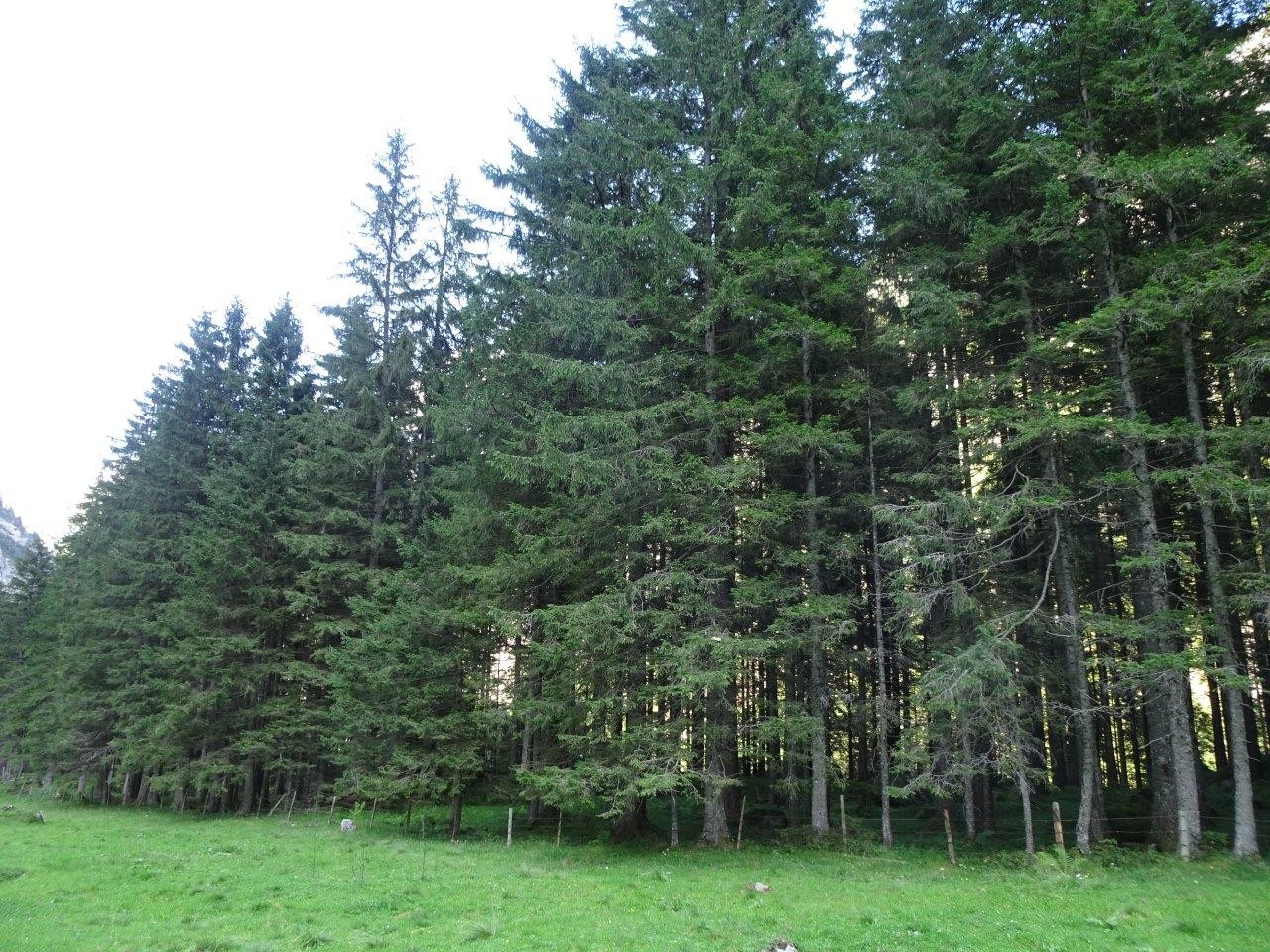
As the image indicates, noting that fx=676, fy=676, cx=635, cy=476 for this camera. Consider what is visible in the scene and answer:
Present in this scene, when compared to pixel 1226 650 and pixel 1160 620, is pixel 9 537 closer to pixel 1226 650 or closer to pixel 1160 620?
pixel 1160 620

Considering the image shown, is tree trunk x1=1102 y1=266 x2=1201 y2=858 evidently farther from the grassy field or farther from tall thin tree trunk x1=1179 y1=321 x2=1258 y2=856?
the grassy field

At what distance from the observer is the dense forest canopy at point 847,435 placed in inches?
477

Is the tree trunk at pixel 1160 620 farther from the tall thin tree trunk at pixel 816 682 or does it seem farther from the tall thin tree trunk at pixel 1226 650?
the tall thin tree trunk at pixel 816 682

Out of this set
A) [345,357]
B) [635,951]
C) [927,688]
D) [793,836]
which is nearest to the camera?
[635,951]

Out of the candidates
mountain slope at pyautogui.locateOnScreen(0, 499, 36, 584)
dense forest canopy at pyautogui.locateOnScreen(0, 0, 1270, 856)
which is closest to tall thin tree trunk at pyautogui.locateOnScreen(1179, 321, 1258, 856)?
dense forest canopy at pyautogui.locateOnScreen(0, 0, 1270, 856)

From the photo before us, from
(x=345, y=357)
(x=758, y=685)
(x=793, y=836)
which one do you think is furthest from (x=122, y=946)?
(x=345, y=357)

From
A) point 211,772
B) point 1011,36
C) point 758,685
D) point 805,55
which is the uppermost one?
point 805,55

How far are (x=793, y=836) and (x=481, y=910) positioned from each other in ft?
26.0

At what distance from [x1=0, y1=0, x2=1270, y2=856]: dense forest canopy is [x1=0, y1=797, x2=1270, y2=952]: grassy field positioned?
1.47 m

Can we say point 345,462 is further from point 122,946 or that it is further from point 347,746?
point 122,946

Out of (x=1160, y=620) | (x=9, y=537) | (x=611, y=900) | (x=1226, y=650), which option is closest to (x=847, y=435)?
(x=1160, y=620)

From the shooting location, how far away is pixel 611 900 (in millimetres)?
10023

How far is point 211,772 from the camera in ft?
73.6

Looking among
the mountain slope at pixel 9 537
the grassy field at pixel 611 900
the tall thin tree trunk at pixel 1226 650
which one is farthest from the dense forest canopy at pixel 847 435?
the mountain slope at pixel 9 537
